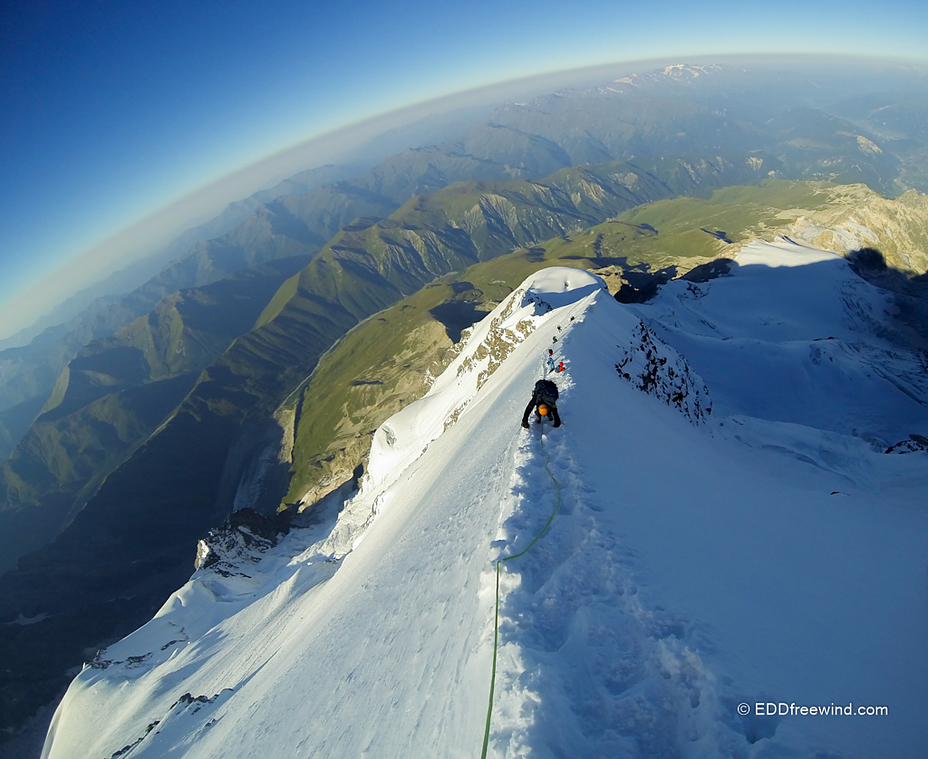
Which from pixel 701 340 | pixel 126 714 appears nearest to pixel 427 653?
pixel 126 714

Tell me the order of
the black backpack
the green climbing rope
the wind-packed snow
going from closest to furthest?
the green climbing rope < the wind-packed snow < the black backpack

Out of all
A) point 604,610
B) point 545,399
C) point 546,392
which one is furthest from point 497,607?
point 546,392

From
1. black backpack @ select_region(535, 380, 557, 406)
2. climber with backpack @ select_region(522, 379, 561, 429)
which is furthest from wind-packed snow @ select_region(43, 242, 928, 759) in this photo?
black backpack @ select_region(535, 380, 557, 406)

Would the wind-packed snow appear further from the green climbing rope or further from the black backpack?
the black backpack

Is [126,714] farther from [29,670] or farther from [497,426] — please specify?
[29,670]

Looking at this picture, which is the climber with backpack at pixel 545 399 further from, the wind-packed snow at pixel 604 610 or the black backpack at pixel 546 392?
the wind-packed snow at pixel 604 610

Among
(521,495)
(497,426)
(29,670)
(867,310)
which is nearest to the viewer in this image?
(521,495)

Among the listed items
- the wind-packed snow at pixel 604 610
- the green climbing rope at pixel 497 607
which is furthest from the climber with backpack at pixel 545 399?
the green climbing rope at pixel 497 607
